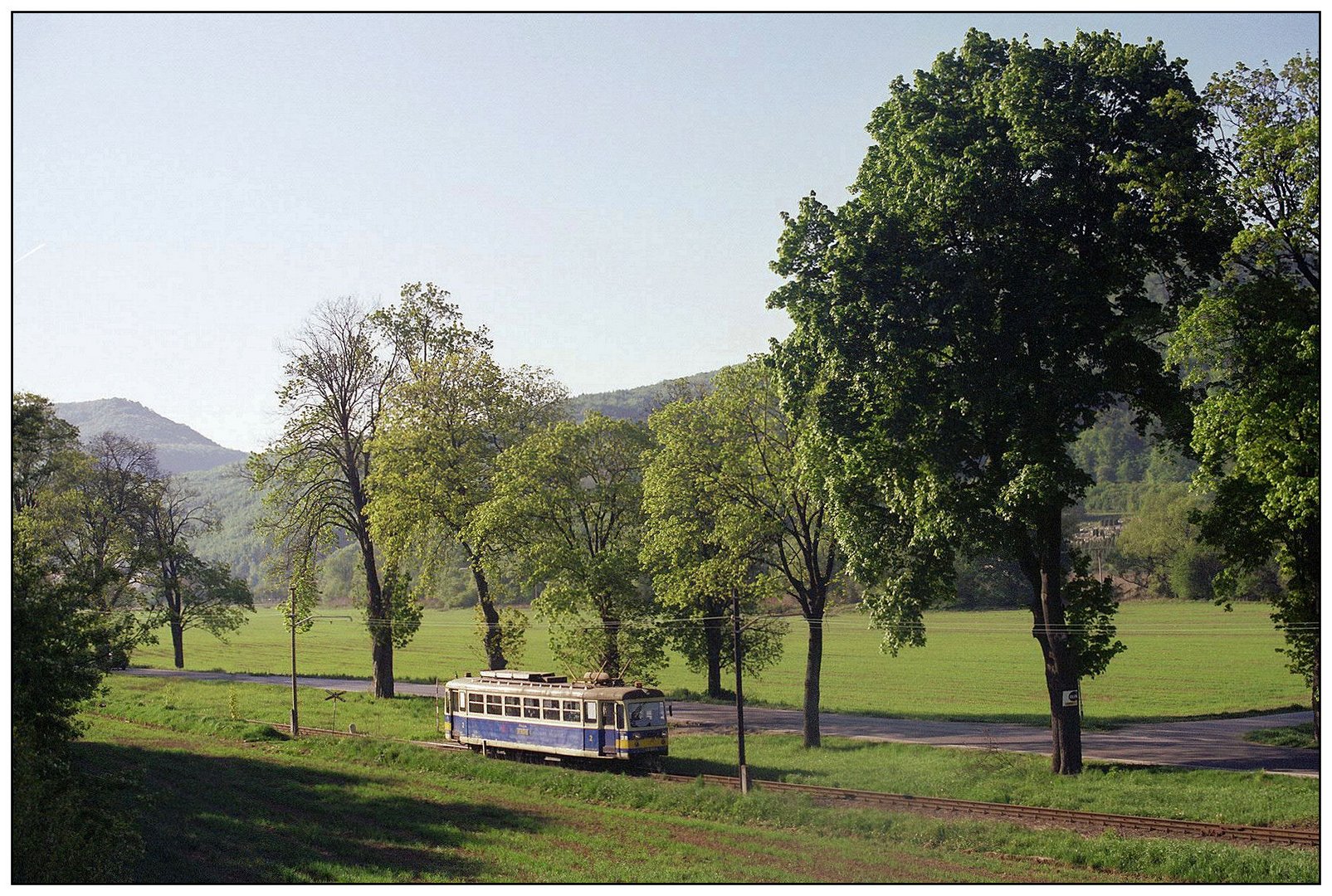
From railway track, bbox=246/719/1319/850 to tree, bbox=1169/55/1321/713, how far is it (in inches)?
254

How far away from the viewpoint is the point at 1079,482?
29.6 metres

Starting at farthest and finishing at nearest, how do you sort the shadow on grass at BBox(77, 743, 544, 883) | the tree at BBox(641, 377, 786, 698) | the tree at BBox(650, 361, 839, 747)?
the tree at BBox(641, 377, 786, 698), the tree at BBox(650, 361, 839, 747), the shadow on grass at BBox(77, 743, 544, 883)

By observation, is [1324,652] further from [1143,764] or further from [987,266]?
[1143,764]

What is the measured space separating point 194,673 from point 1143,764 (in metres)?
60.4

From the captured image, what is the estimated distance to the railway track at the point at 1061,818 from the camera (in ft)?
80.0

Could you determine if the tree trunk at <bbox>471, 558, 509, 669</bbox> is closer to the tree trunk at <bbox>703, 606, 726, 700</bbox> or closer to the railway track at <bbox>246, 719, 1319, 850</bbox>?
the tree trunk at <bbox>703, 606, 726, 700</bbox>

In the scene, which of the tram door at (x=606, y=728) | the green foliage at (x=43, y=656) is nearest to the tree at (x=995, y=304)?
the tram door at (x=606, y=728)

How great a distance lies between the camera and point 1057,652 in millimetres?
31344

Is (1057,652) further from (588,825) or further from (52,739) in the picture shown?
(52,739)

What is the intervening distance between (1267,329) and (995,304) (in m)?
6.79

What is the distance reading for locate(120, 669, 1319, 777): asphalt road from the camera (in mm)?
35031

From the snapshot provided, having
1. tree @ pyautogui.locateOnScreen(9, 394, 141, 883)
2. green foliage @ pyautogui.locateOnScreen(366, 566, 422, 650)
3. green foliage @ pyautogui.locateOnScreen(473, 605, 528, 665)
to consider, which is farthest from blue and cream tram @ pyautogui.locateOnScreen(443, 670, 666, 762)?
tree @ pyautogui.locateOnScreen(9, 394, 141, 883)

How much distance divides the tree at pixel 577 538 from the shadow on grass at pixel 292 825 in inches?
492
